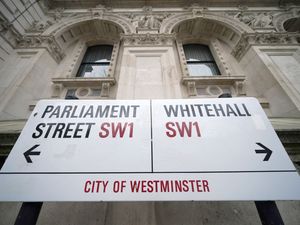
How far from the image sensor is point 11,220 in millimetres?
2234

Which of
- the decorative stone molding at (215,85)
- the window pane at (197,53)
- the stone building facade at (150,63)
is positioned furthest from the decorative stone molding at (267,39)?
the decorative stone molding at (215,85)

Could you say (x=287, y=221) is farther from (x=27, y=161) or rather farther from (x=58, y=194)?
(x=27, y=161)

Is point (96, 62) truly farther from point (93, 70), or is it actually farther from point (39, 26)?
point (39, 26)

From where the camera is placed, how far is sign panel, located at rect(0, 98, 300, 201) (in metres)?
1.58

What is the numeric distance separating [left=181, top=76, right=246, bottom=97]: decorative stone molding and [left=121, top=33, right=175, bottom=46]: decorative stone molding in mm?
2120

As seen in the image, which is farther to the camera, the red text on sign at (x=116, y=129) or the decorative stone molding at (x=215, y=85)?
the decorative stone molding at (x=215, y=85)

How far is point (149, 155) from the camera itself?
1842 millimetres

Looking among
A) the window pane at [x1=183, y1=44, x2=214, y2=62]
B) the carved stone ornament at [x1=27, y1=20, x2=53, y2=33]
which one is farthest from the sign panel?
the carved stone ornament at [x1=27, y1=20, x2=53, y2=33]

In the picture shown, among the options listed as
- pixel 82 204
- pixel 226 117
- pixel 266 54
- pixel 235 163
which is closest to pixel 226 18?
pixel 266 54

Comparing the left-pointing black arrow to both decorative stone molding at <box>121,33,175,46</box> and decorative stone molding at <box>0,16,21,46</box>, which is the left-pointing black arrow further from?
decorative stone molding at <box>0,16,21,46</box>

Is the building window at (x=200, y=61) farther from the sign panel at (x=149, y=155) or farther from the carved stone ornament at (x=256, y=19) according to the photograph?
the sign panel at (x=149, y=155)

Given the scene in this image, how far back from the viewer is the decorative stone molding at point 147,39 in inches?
231

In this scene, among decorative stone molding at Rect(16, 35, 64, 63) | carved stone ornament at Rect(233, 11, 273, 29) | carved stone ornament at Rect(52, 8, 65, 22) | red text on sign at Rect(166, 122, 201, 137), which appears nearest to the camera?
red text on sign at Rect(166, 122, 201, 137)

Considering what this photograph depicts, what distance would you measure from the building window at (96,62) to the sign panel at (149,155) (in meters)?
4.11
